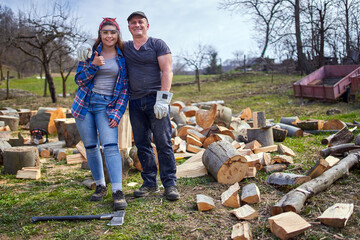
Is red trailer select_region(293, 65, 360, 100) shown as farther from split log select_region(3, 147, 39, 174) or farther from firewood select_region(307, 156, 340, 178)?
split log select_region(3, 147, 39, 174)

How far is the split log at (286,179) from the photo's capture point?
365 centimetres

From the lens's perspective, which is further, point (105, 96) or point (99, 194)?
point (99, 194)

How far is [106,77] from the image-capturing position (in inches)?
134

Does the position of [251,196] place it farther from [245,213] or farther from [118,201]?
[118,201]

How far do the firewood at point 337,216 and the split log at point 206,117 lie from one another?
175 inches

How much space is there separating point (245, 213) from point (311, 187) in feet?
2.57

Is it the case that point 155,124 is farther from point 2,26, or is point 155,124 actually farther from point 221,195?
→ point 2,26

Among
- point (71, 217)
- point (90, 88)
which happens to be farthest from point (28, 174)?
point (90, 88)

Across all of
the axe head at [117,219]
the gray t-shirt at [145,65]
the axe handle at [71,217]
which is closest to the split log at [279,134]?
the gray t-shirt at [145,65]

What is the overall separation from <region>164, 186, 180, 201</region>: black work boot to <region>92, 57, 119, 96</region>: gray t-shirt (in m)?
1.20

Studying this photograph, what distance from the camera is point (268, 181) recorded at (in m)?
3.88

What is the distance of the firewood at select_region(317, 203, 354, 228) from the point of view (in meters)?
2.63

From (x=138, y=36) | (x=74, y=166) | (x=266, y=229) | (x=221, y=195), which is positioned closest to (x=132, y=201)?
(x=221, y=195)

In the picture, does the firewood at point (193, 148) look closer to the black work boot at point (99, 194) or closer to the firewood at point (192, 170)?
the firewood at point (192, 170)
